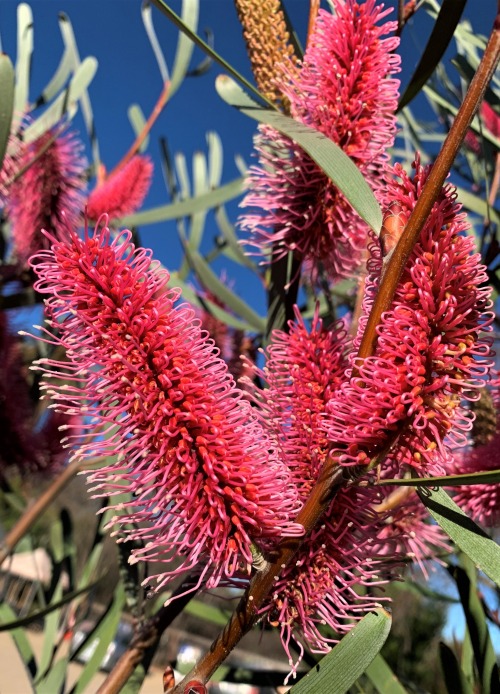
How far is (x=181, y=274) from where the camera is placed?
46.4 inches

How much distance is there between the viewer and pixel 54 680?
2.53ft

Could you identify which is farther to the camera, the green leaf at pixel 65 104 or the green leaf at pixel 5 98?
the green leaf at pixel 65 104

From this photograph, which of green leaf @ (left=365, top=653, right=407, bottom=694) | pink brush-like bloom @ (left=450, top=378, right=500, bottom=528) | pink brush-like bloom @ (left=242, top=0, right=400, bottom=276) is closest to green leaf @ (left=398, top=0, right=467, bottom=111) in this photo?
pink brush-like bloom @ (left=242, top=0, right=400, bottom=276)

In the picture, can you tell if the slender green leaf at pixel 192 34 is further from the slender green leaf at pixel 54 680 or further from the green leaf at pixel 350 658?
the slender green leaf at pixel 54 680

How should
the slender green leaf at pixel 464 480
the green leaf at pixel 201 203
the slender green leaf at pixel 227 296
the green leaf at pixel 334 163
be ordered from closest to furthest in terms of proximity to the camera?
1. the slender green leaf at pixel 464 480
2. the green leaf at pixel 334 163
3. the slender green leaf at pixel 227 296
4. the green leaf at pixel 201 203

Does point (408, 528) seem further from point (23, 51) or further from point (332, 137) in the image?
point (23, 51)

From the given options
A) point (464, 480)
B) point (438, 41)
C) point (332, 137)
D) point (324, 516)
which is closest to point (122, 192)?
point (332, 137)

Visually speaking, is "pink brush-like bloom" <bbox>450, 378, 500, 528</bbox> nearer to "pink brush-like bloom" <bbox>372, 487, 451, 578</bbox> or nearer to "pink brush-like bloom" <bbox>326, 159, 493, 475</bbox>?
"pink brush-like bloom" <bbox>372, 487, 451, 578</bbox>

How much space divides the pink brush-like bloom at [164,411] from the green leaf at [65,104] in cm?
67

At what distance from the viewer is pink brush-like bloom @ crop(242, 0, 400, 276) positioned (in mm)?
554

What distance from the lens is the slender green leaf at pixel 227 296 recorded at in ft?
2.80

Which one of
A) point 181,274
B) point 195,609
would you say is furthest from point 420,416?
point 181,274

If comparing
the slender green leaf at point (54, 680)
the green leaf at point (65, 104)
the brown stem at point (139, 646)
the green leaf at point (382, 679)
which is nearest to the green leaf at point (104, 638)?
the slender green leaf at point (54, 680)

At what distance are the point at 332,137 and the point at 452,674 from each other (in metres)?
0.50
